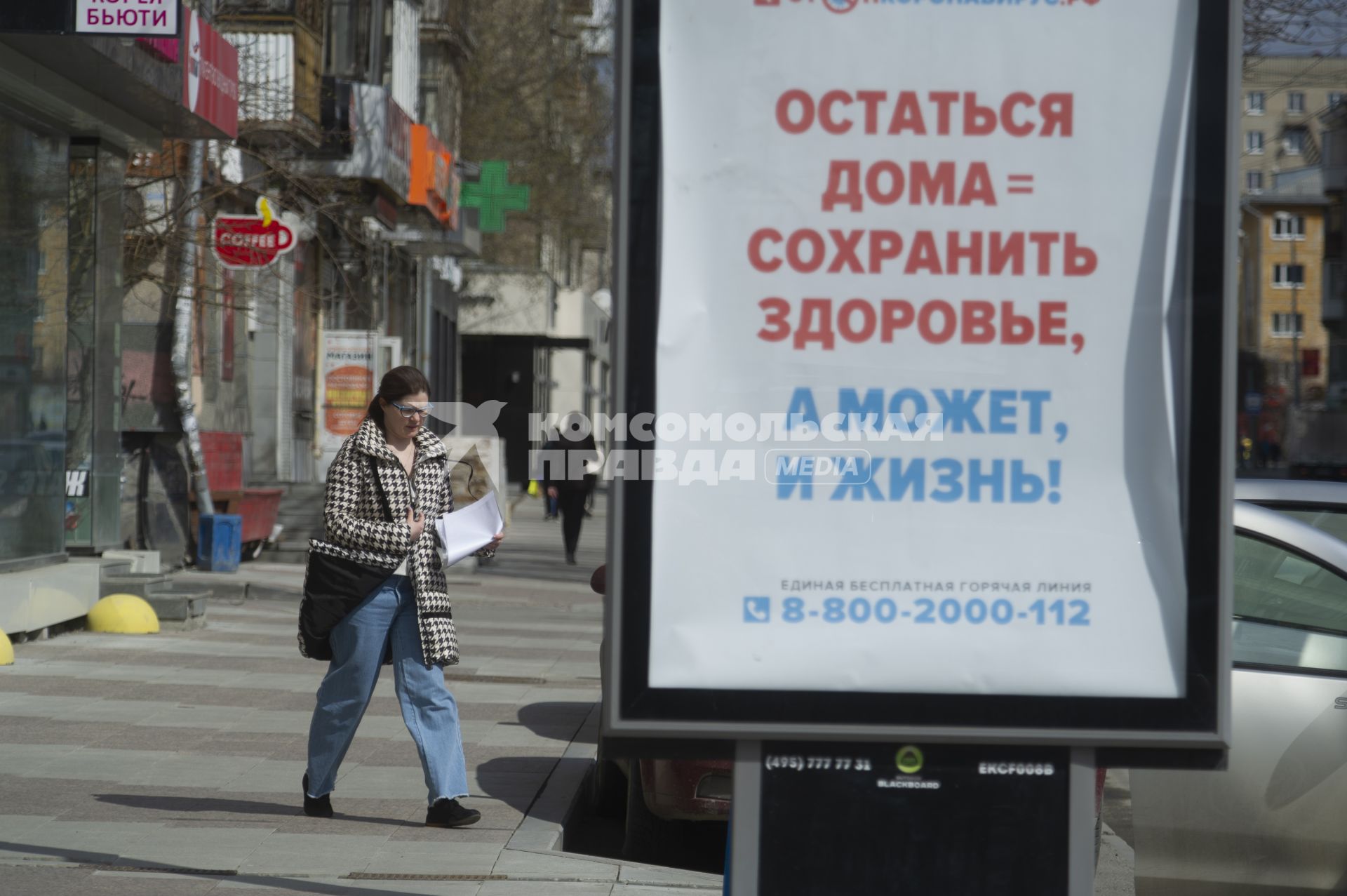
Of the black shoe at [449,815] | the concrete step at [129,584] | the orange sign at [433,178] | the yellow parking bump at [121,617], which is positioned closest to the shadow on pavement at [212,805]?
the black shoe at [449,815]

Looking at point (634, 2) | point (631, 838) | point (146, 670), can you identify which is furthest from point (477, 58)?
point (634, 2)

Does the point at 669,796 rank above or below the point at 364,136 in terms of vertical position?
below

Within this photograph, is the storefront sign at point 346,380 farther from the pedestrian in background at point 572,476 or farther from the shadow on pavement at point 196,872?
the shadow on pavement at point 196,872

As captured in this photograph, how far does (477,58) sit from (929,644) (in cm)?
3483

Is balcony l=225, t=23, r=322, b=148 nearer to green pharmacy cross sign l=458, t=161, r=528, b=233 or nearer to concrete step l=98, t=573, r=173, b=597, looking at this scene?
concrete step l=98, t=573, r=173, b=597

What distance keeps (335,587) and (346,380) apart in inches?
629

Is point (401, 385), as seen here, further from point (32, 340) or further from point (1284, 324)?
point (1284, 324)

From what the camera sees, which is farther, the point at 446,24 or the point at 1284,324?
the point at 1284,324

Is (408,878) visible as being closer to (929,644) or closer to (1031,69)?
(929,644)

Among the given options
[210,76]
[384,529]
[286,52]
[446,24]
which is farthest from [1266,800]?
[446,24]

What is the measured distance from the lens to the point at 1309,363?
273ft

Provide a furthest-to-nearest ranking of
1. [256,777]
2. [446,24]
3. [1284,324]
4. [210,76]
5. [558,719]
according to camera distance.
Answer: [1284,324], [446,24], [210,76], [558,719], [256,777]

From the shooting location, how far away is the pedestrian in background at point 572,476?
69.9 ft

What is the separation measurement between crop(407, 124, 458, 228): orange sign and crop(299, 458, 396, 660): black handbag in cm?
2022
